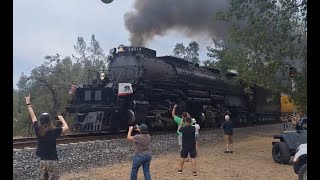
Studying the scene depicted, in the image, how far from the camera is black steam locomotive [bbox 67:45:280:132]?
Answer: 15.2 m

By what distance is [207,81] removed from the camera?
22.0 metres

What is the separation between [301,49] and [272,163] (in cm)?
477

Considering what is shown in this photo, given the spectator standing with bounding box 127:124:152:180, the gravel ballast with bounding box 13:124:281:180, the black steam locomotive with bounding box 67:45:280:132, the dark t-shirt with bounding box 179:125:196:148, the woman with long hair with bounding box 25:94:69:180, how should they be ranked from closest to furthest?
the woman with long hair with bounding box 25:94:69:180
the spectator standing with bounding box 127:124:152:180
the gravel ballast with bounding box 13:124:281:180
the dark t-shirt with bounding box 179:125:196:148
the black steam locomotive with bounding box 67:45:280:132

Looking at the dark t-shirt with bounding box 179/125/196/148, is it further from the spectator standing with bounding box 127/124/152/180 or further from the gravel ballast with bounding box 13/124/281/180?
the gravel ballast with bounding box 13/124/281/180

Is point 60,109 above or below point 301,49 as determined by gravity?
below

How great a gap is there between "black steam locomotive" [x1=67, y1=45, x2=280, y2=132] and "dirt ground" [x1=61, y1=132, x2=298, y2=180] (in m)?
3.34

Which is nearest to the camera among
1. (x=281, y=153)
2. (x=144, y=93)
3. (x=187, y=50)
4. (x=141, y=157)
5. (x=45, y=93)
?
(x=141, y=157)

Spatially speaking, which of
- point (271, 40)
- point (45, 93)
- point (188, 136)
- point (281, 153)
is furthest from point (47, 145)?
point (45, 93)

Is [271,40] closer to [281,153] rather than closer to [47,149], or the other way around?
[281,153]

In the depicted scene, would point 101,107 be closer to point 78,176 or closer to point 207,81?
point 78,176

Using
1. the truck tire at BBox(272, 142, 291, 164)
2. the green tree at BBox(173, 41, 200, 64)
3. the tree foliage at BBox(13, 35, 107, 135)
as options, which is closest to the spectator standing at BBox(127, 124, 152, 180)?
the truck tire at BBox(272, 142, 291, 164)

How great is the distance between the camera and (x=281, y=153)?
12.0 m

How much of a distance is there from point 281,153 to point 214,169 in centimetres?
279
